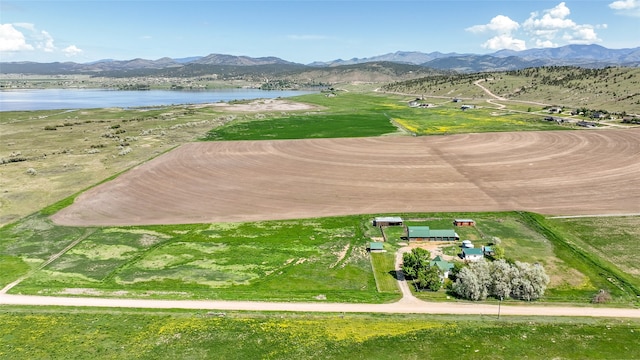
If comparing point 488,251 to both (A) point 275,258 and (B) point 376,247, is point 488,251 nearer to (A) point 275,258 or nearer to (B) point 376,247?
(B) point 376,247

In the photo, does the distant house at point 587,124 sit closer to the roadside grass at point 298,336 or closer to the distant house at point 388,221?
the distant house at point 388,221

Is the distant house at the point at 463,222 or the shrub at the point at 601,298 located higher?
the distant house at the point at 463,222

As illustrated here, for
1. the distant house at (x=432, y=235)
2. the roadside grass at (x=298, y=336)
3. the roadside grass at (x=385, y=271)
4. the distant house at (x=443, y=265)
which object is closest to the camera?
the roadside grass at (x=298, y=336)

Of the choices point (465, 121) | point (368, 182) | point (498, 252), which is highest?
point (465, 121)

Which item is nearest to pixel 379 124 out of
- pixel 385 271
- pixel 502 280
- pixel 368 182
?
pixel 368 182

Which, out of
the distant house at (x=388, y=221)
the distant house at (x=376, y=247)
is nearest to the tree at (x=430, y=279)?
the distant house at (x=376, y=247)
